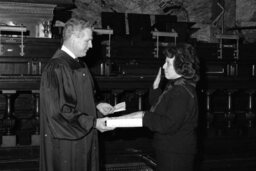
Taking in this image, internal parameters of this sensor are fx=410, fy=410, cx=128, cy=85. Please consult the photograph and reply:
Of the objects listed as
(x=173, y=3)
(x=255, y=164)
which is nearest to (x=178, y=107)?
(x=255, y=164)

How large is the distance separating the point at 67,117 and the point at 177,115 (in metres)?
0.79

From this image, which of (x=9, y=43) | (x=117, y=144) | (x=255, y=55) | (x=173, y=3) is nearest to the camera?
(x=117, y=144)

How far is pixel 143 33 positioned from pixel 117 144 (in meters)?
4.02

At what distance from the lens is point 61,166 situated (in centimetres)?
306

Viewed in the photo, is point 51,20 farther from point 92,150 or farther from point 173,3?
point 92,150

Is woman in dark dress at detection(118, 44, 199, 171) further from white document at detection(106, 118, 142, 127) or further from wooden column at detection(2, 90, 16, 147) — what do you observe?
wooden column at detection(2, 90, 16, 147)

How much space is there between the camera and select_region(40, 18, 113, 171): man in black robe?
9.65 feet

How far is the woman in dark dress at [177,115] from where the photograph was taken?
9.62ft

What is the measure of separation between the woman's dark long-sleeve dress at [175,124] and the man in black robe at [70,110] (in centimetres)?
39

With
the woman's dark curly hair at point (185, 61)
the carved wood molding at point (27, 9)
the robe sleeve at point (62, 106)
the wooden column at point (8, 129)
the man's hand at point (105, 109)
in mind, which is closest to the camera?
the robe sleeve at point (62, 106)

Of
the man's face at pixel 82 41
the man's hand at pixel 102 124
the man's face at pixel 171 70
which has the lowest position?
the man's hand at pixel 102 124

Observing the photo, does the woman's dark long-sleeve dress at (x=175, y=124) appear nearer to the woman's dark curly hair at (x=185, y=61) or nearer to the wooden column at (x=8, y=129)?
the woman's dark curly hair at (x=185, y=61)

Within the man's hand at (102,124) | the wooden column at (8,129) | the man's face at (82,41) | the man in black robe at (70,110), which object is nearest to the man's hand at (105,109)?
the man in black robe at (70,110)

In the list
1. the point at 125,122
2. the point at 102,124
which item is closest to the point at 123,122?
the point at 125,122
